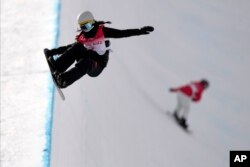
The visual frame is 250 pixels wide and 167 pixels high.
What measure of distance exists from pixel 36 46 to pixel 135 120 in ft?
6.15

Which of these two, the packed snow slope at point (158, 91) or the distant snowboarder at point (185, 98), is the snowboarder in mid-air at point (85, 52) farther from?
the distant snowboarder at point (185, 98)

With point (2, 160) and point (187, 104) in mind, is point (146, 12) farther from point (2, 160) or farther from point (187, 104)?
point (2, 160)

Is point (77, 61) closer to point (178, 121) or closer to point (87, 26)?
point (87, 26)

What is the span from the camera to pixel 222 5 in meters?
8.62

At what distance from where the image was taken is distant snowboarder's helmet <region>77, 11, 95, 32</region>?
15.1 ft

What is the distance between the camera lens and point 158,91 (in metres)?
7.31

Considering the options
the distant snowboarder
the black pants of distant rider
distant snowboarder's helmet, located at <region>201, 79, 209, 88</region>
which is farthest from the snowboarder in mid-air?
distant snowboarder's helmet, located at <region>201, 79, 209, 88</region>

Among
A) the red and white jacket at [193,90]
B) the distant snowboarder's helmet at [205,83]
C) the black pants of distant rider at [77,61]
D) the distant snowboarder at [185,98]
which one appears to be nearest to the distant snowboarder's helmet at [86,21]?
the black pants of distant rider at [77,61]

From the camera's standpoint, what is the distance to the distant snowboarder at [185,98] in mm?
7266

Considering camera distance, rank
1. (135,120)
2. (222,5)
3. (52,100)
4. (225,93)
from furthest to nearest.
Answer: (222,5) < (225,93) < (135,120) < (52,100)

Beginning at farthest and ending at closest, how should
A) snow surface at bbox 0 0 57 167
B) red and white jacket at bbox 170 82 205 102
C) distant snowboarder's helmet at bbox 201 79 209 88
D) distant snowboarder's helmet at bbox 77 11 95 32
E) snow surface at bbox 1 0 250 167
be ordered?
distant snowboarder's helmet at bbox 201 79 209 88
red and white jacket at bbox 170 82 205 102
snow surface at bbox 1 0 250 167
snow surface at bbox 0 0 57 167
distant snowboarder's helmet at bbox 77 11 95 32

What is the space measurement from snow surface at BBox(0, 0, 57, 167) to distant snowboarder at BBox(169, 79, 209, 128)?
1.84 m

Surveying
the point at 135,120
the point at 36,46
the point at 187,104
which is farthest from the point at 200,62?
the point at 36,46

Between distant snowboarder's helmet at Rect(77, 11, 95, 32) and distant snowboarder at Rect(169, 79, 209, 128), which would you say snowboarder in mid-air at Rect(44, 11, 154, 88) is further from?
distant snowboarder at Rect(169, 79, 209, 128)
